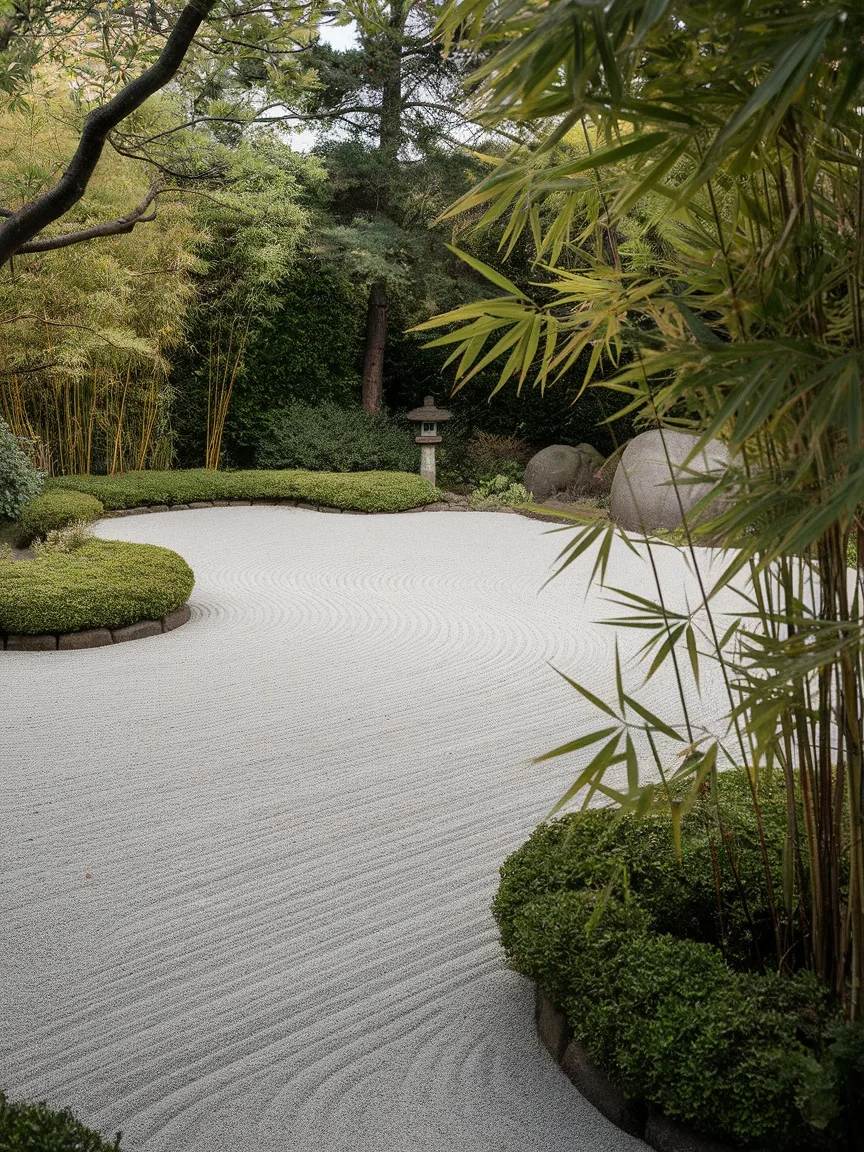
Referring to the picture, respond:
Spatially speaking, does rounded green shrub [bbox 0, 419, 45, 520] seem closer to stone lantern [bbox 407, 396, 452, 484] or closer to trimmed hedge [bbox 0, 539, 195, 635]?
trimmed hedge [bbox 0, 539, 195, 635]

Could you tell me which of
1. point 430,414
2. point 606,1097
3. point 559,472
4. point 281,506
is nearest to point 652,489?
point 559,472

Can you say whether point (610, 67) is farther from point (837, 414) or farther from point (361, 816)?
point (361, 816)

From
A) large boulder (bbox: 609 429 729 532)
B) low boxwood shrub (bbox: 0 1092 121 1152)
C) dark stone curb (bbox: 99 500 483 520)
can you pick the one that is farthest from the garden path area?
dark stone curb (bbox: 99 500 483 520)

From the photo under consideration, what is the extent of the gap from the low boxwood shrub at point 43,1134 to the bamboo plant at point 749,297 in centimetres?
82

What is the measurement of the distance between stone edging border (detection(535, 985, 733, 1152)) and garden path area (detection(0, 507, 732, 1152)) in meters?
0.02

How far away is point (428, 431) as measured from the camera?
37.0ft

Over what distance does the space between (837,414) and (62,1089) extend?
1756 mm

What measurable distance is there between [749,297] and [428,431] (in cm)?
973

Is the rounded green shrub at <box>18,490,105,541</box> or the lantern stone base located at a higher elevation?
the lantern stone base

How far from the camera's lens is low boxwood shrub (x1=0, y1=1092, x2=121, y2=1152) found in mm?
1320

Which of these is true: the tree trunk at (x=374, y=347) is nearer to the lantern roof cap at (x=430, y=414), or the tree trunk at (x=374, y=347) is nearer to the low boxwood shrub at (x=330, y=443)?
the low boxwood shrub at (x=330, y=443)

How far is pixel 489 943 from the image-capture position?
2332 millimetres

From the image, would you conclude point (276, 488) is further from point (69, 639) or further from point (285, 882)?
point (285, 882)

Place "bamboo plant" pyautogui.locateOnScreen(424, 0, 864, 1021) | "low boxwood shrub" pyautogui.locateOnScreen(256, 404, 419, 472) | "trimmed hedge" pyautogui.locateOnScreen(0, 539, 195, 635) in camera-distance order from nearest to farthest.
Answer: "bamboo plant" pyautogui.locateOnScreen(424, 0, 864, 1021), "trimmed hedge" pyautogui.locateOnScreen(0, 539, 195, 635), "low boxwood shrub" pyautogui.locateOnScreen(256, 404, 419, 472)
